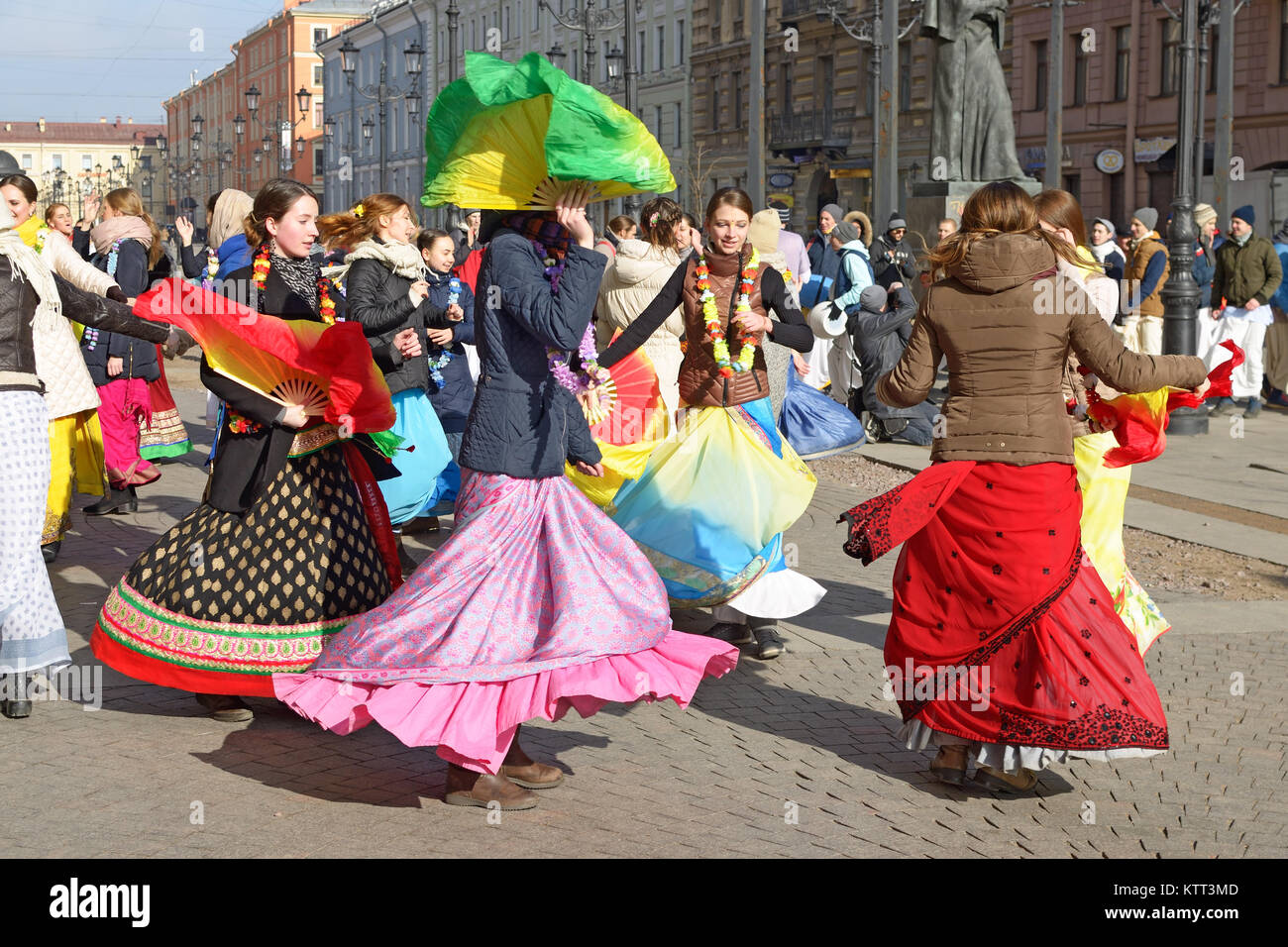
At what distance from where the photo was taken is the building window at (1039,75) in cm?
4188

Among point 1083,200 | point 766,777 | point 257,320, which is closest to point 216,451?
point 257,320

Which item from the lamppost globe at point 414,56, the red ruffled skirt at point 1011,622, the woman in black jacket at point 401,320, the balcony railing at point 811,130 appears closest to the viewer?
the red ruffled skirt at point 1011,622

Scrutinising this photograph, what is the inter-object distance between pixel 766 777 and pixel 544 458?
4.26 ft

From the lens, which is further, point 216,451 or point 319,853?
point 216,451

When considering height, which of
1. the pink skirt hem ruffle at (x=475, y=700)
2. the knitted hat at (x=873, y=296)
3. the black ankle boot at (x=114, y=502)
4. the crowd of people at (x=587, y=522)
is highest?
the knitted hat at (x=873, y=296)

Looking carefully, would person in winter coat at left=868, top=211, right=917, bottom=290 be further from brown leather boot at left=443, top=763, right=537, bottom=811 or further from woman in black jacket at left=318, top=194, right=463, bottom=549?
brown leather boot at left=443, top=763, right=537, bottom=811

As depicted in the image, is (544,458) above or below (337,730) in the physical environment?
above

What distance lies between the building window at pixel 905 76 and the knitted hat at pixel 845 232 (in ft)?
102

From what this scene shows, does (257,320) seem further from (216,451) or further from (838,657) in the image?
(838,657)

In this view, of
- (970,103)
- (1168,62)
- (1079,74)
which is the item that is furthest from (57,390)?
(1079,74)

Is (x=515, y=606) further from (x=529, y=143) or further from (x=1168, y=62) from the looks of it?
(x=1168, y=62)

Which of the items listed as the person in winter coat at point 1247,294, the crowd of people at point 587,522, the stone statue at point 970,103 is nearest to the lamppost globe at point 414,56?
the stone statue at point 970,103

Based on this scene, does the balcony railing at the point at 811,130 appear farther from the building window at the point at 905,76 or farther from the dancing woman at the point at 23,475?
the dancing woman at the point at 23,475
